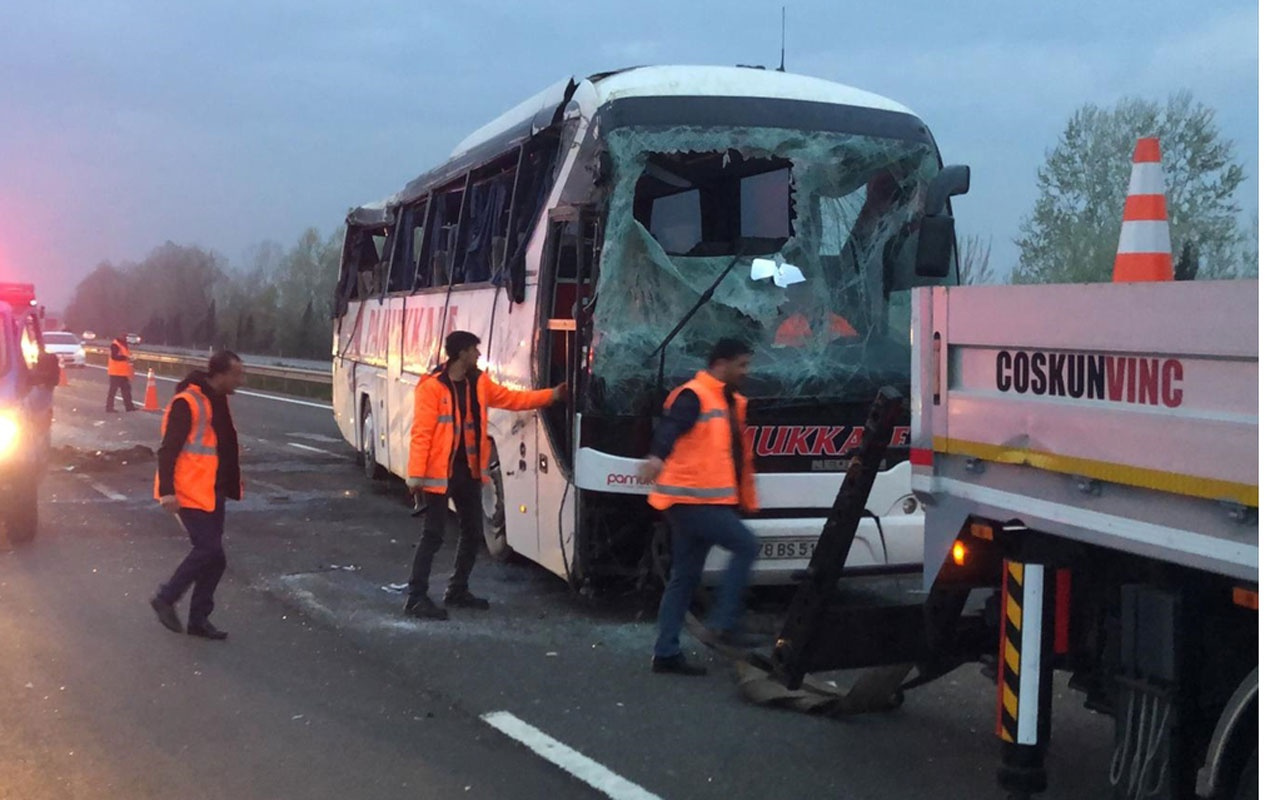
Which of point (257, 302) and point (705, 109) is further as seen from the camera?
point (257, 302)

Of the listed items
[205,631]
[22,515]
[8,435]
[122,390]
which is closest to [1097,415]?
[205,631]

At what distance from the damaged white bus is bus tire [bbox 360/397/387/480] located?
5.82m

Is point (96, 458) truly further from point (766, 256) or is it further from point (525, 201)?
point (766, 256)

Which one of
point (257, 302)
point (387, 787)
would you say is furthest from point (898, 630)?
point (257, 302)

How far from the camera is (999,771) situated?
463 centimetres

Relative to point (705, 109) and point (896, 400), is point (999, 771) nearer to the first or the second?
point (896, 400)

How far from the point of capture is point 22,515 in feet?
34.9

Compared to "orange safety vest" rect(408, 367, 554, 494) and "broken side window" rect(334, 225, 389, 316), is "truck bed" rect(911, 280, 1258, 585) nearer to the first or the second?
"orange safety vest" rect(408, 367, 554, 494)

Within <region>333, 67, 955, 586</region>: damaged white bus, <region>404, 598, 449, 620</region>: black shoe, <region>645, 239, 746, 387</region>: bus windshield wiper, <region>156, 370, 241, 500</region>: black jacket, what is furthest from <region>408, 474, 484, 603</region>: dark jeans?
<region>645, 239, 746, 387</region>: bus windshield wiper

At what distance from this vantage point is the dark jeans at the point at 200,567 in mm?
7879

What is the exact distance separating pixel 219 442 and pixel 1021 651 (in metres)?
5.29

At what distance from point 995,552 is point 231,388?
511cm

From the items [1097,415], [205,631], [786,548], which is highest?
[1097,415]

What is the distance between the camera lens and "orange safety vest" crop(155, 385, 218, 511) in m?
7.95
